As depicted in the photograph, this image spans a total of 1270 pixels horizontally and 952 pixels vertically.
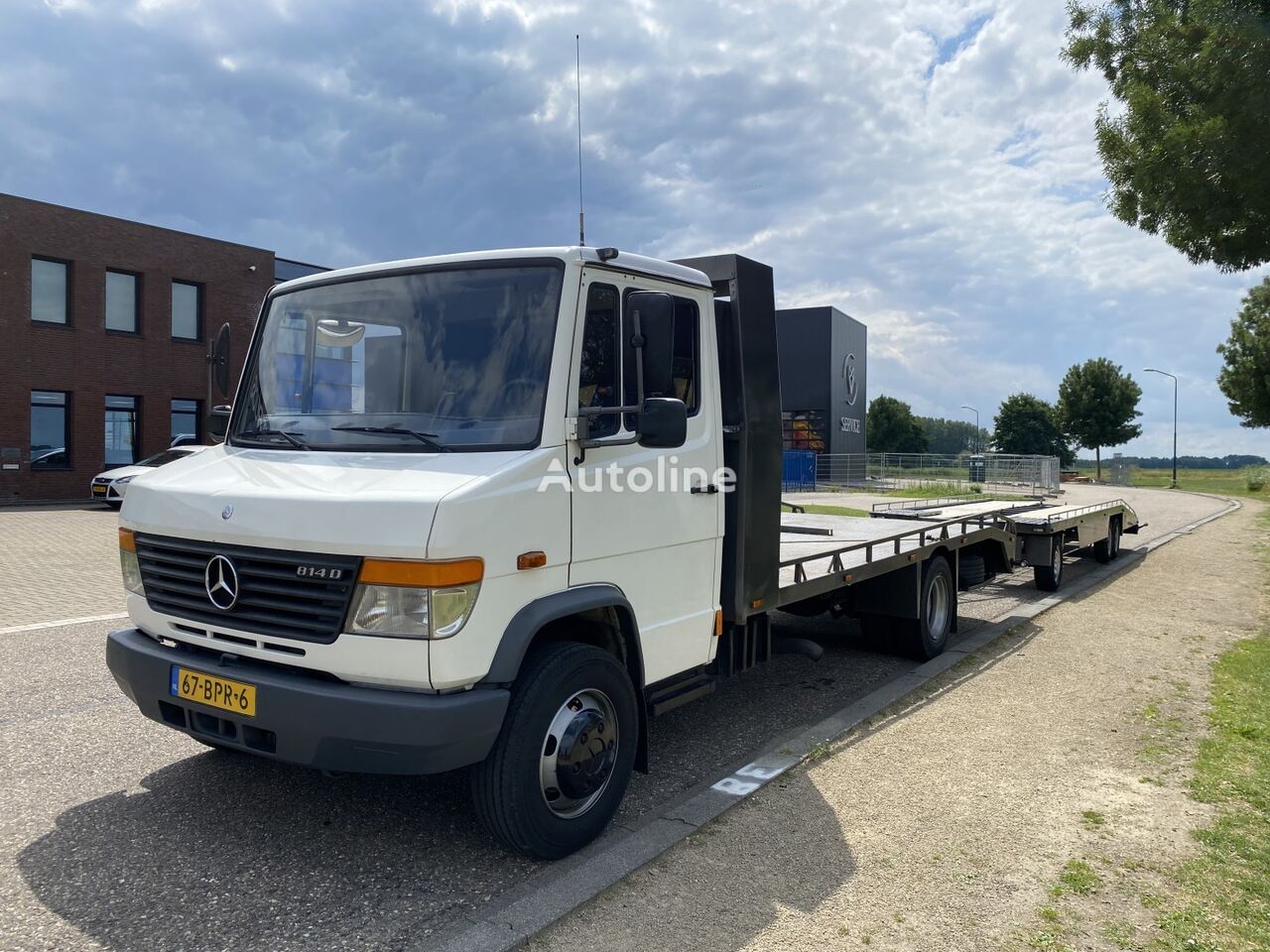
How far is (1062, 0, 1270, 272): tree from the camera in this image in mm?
7333

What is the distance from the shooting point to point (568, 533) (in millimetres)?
3660

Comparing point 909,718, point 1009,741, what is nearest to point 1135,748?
point 1009,741

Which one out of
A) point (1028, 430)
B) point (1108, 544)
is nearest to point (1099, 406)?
point (1028, 430)

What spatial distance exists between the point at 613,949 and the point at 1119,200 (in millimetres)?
9192

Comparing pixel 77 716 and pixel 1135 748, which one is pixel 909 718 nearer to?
pixel 1135 748

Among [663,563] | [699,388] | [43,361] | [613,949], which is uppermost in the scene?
[43,361]

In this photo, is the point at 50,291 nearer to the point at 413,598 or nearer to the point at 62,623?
the point at 62,623

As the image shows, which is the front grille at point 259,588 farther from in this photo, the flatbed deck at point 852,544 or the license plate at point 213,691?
the flatbed deck at point 852,544

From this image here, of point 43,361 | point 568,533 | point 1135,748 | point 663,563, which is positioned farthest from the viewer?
point 43,361

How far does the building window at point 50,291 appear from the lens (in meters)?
24.6

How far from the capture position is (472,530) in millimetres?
3207

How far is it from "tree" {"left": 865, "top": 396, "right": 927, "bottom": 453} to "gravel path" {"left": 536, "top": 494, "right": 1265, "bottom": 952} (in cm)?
8847

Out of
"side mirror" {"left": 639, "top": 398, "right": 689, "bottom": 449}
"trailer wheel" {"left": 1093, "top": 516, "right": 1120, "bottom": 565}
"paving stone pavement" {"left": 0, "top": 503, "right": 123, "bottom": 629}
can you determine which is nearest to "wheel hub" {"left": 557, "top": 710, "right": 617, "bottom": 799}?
"side mirror" {"left": 639, "top": 398, "right": 689, "bottom": 449}

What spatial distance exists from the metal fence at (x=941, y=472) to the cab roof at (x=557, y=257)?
3221 centimetres
